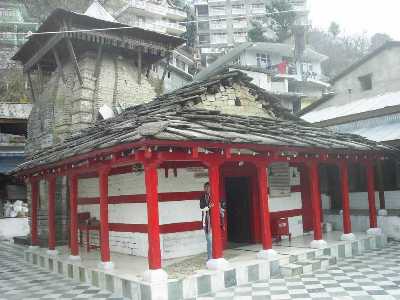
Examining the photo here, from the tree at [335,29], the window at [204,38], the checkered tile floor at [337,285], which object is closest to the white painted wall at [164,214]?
the checkered tile floor at [337,285]

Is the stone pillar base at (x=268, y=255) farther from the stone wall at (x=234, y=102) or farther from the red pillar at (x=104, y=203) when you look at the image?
the stone wall at (x=234, y=102)

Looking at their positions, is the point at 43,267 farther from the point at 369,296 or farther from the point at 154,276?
the point at 369,296

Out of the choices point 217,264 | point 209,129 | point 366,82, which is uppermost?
point 366,82

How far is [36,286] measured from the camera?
9.53m

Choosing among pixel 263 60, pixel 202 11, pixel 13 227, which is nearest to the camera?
pixel 13 227

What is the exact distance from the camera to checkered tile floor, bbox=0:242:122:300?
836 cm

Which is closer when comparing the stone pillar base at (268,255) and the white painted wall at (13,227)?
the stone pillar base at (268,255)

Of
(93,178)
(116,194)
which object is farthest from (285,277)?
(93,178)

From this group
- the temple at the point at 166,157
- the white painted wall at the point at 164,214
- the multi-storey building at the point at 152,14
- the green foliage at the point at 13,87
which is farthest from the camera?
the multi-storey building at the point at 152,14

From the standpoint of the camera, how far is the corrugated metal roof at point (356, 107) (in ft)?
49.2

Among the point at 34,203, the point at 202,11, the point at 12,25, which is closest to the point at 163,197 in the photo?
the point at 34,203

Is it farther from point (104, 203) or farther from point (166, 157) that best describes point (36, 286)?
point (166, 157)

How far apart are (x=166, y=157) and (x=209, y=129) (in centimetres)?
131

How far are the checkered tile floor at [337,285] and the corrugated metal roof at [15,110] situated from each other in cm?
1981
